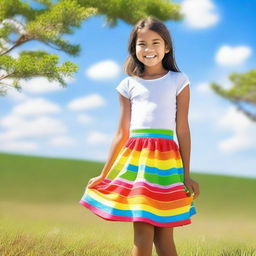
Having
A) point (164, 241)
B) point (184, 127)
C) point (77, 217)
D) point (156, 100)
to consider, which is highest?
point (156, 100)

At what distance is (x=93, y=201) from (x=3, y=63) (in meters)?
2.03

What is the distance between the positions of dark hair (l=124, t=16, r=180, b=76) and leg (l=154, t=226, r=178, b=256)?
649mm

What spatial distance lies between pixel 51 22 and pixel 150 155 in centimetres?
245

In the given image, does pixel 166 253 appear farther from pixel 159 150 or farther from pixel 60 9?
pixel 60 9

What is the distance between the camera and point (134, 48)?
2020mm

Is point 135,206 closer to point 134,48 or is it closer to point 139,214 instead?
point 139,214

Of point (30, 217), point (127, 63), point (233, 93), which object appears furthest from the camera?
point (233, 93)

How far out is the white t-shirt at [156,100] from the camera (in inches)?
75.4

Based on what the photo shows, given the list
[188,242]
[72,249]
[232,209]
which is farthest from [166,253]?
[232,209]

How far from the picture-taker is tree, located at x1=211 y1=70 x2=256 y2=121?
8641 millimetres

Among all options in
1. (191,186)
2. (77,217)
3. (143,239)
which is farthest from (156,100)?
(77,217)

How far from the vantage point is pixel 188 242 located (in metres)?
3.16

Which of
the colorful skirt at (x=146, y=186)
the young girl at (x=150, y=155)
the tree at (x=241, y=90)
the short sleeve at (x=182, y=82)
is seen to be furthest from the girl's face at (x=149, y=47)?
the tree at (x=241, y=90)

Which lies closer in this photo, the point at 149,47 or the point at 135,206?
the point at 135,206
